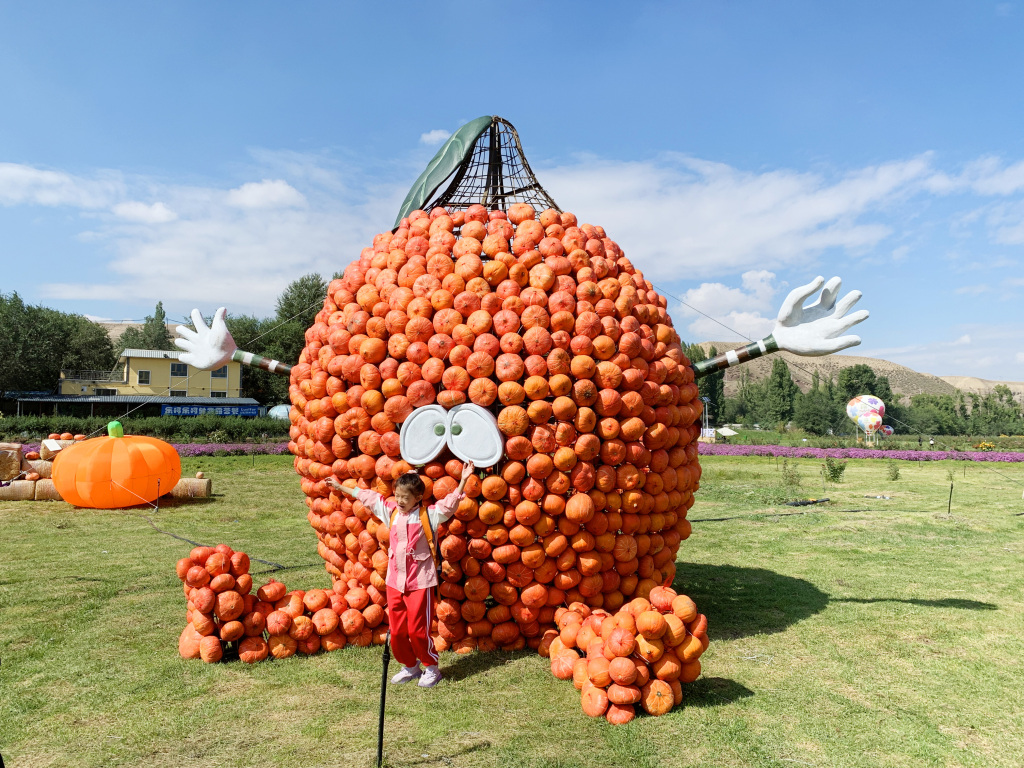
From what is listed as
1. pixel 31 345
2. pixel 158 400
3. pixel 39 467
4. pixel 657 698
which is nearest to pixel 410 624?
pixel 657 698

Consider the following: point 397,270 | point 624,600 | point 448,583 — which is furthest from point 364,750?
point 397,270

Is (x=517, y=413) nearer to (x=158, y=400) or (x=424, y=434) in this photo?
(x=424, y=434)

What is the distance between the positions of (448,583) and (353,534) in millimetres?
939

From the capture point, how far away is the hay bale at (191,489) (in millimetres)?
14625

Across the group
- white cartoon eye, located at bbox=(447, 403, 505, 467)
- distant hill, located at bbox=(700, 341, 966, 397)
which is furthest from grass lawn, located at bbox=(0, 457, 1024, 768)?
distant hill, located at bbox=(700, 341, 966, 397)

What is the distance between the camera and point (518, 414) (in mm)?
4988

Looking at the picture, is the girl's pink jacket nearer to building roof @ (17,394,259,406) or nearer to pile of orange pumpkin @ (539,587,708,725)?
pile of orange pumpkin @ (539,587,708,725)

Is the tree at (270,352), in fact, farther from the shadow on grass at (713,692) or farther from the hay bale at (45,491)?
the shadow on grass at (713,692)

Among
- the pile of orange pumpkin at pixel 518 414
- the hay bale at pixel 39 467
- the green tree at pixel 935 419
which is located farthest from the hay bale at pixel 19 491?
the green tree at pixel 935 419

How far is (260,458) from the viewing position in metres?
24.3

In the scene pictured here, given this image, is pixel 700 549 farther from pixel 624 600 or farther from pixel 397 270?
pixel 397 270

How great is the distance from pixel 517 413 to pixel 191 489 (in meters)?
12.1

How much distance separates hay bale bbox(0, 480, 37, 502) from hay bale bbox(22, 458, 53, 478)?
0.76m

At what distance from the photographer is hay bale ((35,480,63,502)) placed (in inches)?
552
